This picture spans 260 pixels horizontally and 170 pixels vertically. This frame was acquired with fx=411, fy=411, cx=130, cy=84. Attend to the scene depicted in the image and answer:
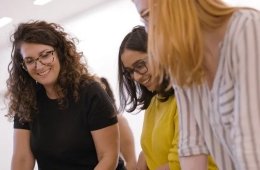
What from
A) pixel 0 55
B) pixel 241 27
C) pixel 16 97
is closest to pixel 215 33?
pixel 241 27

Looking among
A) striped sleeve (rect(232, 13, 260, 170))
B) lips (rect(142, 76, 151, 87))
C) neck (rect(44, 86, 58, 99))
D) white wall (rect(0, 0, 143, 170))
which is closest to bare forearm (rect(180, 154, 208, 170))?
striped sleeve (rect(232, 13, 260, 170))

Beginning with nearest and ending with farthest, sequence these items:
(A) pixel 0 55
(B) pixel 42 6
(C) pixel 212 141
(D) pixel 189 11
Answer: (D) pixel 189 11
(C) pixel 212 141
(B) pixel 42 6
(A) pixel 0 55

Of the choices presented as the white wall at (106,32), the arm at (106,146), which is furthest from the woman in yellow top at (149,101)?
the white wall at (106,32)

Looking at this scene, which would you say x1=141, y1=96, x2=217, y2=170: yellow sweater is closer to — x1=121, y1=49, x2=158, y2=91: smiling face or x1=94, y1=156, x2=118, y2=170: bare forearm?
x1=121, y1=49, x2=158, y2=91: smiling face

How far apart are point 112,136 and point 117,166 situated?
16 centimetres

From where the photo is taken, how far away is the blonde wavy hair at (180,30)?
0.74 meters

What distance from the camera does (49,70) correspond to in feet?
5.57

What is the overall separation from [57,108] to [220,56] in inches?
41.7

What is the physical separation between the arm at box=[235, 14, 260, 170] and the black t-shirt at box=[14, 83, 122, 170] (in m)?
0.94

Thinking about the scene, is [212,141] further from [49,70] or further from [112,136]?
[49,70]

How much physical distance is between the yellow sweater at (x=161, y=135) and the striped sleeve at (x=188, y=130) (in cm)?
27

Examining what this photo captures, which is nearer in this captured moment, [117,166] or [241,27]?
[241,27]

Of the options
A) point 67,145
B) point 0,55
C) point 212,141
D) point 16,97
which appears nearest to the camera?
point 212,141

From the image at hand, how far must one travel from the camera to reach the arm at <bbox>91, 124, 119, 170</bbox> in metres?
1.63
